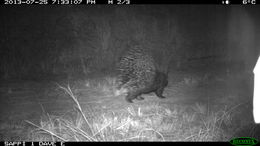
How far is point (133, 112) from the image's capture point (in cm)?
467

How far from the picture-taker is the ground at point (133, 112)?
3.53 meters

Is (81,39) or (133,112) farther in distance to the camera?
(81,39)

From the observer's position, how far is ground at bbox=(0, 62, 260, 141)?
3525 mm

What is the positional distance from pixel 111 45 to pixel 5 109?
7.22m

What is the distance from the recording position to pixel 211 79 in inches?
332

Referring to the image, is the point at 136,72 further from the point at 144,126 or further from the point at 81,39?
the point at 81,39

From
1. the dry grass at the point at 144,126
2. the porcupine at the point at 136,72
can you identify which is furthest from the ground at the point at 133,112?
the porcupine at the point at 136,72

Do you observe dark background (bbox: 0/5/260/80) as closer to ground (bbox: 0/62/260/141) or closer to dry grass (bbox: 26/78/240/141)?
ground (bbox: 0/62/260/141)

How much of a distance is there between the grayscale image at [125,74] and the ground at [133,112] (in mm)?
23

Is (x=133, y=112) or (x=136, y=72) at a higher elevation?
(x=136, y=72)

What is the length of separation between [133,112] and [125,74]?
47.3 inches

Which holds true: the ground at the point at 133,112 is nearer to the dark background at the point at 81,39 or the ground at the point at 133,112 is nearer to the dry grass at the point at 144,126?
the dry grass at the point at 144,126

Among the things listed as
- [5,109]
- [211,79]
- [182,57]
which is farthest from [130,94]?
→ [182,57]

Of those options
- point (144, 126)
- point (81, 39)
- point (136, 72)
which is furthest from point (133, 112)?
point (81, 39)
